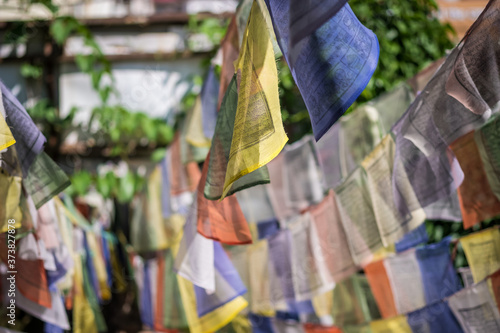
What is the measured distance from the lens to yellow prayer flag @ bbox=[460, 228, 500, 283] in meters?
2.28

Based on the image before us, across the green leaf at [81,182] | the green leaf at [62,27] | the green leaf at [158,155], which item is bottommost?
the green leaf at [81,182]

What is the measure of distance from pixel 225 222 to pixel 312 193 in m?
1.20

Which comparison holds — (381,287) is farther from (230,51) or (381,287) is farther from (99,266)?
(99,266)

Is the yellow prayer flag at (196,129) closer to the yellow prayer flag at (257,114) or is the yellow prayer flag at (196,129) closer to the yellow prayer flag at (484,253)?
the yellow prayer flag at (484,253)

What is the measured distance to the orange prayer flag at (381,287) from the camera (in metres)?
2.65

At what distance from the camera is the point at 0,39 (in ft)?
15.3

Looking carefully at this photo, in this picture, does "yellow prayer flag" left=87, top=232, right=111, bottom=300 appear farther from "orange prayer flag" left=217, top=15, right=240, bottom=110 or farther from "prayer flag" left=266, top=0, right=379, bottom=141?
"prayer flag" left=266, top=0, right=379, bottom=141

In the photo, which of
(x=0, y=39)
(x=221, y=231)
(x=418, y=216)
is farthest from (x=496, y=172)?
(x=0, y=39)

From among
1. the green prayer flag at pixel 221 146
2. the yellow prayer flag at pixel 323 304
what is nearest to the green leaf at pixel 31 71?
the yellow prayer flag at pixel 323 304

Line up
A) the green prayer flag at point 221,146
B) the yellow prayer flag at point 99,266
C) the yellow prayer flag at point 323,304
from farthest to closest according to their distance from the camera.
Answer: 1. the yellow prayer flag at point 99,266
2. the yellow prayer flag at point 323,304
3. the green prayer flag at point 221,146

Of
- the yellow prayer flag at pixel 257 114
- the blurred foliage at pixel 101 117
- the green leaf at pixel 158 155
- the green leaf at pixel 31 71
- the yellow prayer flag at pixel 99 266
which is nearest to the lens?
the yellow prayer flag at pixel 257 114

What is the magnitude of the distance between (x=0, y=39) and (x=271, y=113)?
12.9 ft

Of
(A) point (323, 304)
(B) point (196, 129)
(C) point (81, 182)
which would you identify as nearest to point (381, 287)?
(A) point (323, 304)

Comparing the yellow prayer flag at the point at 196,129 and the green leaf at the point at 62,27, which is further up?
the green leaf at the point at 62,27
